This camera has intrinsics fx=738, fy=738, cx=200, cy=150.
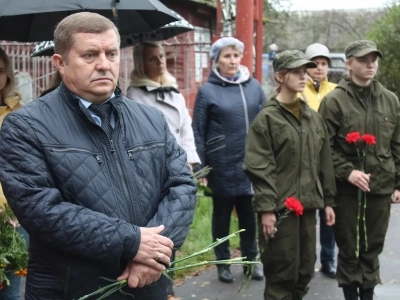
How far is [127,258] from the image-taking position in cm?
284

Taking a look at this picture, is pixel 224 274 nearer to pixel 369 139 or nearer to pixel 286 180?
pixel 286 180

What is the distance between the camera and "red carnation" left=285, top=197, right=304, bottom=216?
478cm

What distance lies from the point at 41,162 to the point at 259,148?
240cm

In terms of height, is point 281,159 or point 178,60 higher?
point 178,60

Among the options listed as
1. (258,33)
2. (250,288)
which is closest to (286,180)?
(250,288)

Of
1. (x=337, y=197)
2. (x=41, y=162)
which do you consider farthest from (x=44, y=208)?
(x=337, y=197)

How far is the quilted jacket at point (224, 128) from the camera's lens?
621 cm

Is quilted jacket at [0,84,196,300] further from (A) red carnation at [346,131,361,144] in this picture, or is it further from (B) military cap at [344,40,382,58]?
(B) military cap at [344,40,382,58]

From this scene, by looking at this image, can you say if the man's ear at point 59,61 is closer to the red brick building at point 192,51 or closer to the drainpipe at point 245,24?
the drainpipe at point 245,24

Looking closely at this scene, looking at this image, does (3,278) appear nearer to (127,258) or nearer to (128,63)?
(127,258)

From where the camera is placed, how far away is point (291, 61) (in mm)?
5047

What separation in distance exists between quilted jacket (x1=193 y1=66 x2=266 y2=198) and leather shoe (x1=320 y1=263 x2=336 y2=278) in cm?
107

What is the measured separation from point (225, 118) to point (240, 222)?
3.23ft

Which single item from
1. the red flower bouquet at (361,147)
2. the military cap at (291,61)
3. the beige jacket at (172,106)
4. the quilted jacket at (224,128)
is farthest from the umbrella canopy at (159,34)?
the red flower bouquet at (361,147)
